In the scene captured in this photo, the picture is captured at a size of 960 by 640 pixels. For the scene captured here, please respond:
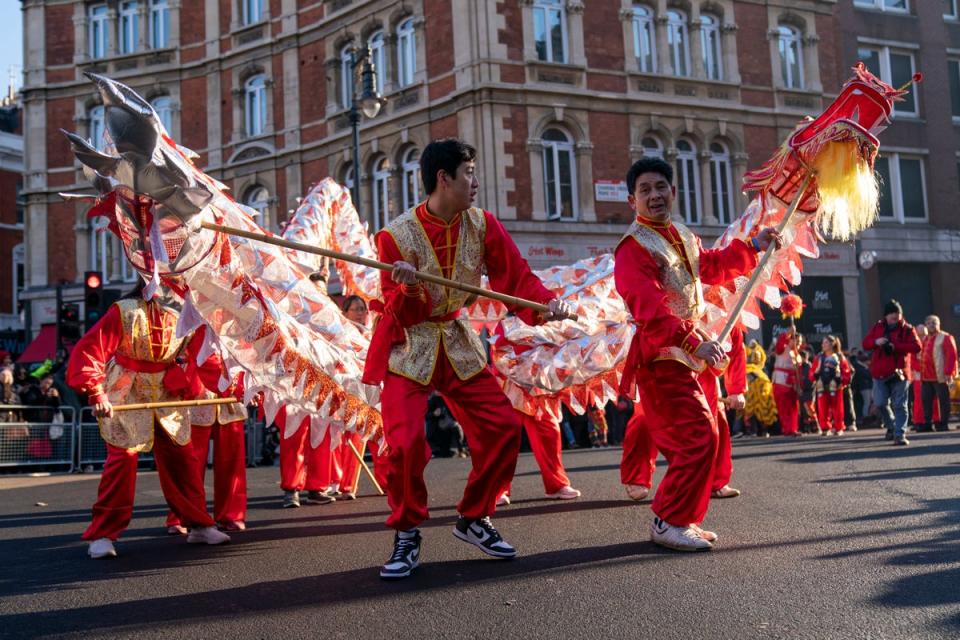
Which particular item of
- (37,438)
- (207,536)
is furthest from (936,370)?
(37,438)

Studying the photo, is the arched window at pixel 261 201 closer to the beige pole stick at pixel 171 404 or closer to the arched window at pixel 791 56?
the arched window at pixel 791 56

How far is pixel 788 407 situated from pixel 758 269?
11562 millimetres

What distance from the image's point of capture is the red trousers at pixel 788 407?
1602cm

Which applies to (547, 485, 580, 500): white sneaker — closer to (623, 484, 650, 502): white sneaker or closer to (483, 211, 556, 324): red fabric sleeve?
(623, 484, 650, 502): white sneaker

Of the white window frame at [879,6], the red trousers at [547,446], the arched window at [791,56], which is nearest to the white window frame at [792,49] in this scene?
the arched window at [791,56]

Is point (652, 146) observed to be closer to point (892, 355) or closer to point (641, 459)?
point (892, 355)

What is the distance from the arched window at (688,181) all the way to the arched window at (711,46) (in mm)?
2117

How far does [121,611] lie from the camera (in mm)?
3996

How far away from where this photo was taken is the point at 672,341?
15.9 ft

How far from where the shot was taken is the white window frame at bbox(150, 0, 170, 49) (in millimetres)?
28219

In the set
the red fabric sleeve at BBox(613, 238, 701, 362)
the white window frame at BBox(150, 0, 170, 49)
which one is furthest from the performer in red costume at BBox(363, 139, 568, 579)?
the white window frame at BBox(150, 0, 170, 49)

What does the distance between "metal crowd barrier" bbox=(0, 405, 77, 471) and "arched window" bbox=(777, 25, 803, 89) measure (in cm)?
2010

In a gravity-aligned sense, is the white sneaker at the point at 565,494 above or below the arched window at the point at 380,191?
below

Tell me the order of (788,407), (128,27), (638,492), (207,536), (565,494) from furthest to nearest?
(128,27)
(788,407)
(565,494)
(638,492)
(207,536)
